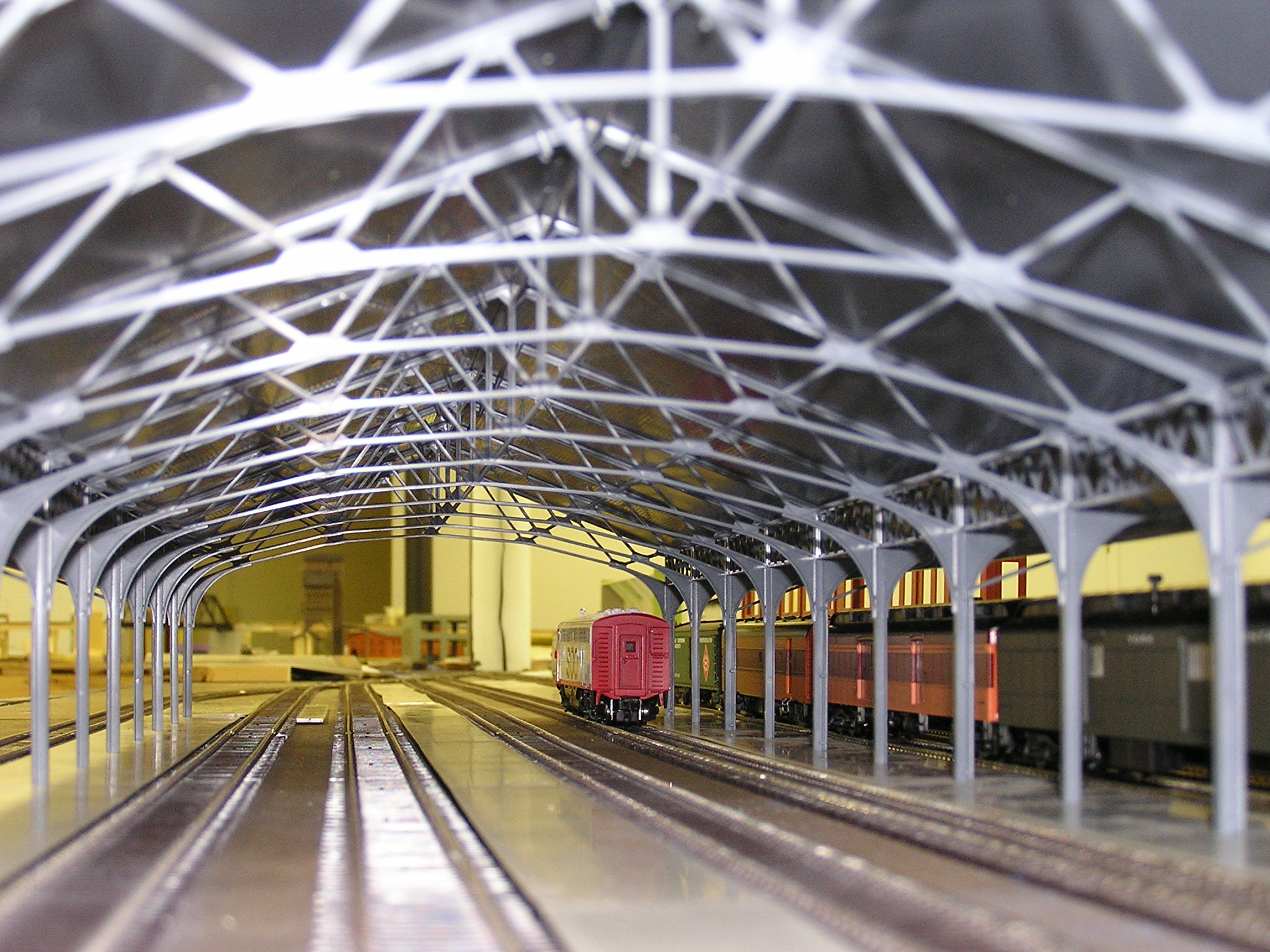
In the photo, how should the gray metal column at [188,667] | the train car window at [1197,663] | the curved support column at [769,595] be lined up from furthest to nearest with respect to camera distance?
the gray metal column at [188,667], the curved support column at [769,595], the train car window at [1197,663]

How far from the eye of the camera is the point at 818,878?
13977 millimetres

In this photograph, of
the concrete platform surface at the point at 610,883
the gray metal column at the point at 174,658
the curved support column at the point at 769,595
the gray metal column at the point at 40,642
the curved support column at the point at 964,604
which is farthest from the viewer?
the gray metal column at the point at 174,658

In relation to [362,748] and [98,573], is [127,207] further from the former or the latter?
[362,748]

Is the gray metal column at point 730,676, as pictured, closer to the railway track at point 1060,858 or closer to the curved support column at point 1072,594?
the railway track at point 1060,858

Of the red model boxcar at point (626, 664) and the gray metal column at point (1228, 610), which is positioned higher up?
the gray metal column at point (1228, 610)

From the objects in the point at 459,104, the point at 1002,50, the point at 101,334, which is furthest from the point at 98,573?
the point at 1002,50

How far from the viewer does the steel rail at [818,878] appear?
11.2 meters

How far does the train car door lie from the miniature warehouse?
8260 mm

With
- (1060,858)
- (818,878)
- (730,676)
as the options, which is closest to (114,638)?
(730,676)

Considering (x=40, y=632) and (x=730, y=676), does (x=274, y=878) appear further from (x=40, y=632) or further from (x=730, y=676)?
(x=730, y=676)

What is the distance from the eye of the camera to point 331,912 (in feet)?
40.0

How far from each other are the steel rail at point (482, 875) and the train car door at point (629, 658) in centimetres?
1176

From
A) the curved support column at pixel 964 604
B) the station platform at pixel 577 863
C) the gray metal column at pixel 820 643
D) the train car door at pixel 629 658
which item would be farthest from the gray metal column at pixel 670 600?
the curved support column at pixel 964 604

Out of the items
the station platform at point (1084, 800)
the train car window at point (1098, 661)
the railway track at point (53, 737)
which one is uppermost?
the train car window at point (1098, 661)
